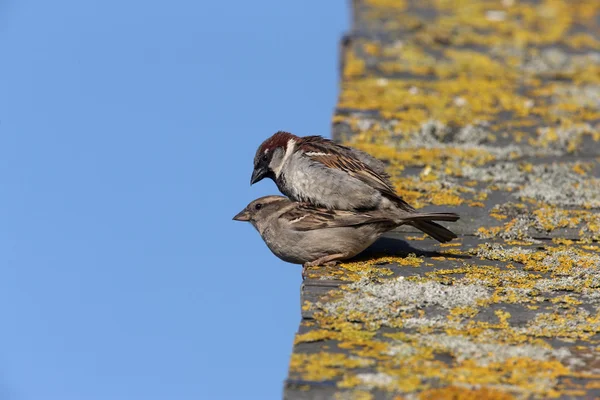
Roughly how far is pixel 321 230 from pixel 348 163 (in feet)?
1.57

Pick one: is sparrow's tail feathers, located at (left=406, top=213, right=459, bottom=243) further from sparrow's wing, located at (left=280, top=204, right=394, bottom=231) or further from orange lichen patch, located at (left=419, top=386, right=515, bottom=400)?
orange lichen patch, located at (left=419, top=386, right=515, bottom=400)

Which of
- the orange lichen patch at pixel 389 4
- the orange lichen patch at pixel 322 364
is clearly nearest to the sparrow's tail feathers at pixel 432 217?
the orange lichen patch at pixel 322 364

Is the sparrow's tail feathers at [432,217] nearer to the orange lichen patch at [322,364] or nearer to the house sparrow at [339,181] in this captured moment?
the house sparrow at [339,181]

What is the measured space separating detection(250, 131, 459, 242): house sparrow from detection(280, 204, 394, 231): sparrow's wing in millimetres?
73

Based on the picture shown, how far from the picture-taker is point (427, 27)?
7.70 meters

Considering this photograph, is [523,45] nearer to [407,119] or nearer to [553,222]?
[407,119]

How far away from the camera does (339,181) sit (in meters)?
4.46

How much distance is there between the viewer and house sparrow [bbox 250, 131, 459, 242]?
430 centimetres

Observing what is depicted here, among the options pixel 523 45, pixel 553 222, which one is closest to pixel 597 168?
pixel 553 222

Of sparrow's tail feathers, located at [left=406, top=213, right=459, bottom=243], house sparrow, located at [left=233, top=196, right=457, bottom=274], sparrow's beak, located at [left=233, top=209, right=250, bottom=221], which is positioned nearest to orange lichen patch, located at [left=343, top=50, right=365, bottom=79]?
sparrow's beak, located at [left=233, top=209, right=250, bottom=221]

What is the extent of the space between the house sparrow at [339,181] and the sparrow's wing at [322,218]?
7cm

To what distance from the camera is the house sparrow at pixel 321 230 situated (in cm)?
406

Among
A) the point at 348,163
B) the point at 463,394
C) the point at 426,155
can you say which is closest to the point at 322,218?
the point at 348,163

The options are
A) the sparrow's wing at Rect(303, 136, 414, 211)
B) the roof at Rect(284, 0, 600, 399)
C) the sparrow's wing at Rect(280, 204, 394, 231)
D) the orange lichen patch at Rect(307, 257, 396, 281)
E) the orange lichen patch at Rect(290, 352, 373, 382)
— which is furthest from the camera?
the sparrow's wing at Rect(303, 136, 414, 211)
